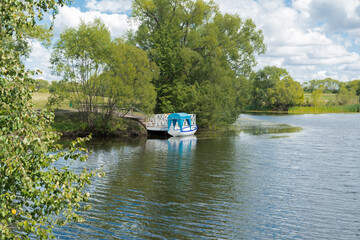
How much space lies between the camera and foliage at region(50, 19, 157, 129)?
1335 inches

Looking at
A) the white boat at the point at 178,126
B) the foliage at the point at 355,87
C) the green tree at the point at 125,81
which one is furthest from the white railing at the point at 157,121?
the foliage at the point at 355,87

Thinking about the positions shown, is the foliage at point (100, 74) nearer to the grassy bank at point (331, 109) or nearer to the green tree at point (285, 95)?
the grassy bank at point (331, 109)

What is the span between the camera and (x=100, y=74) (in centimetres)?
3562

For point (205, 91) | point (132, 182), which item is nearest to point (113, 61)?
point (205, 91)

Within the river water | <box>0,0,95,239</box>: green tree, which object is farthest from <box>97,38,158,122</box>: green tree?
<box>0,0,95,239</box>: green tree

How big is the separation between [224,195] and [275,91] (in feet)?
321

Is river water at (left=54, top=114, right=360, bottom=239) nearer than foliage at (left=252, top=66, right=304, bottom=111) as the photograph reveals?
Yes

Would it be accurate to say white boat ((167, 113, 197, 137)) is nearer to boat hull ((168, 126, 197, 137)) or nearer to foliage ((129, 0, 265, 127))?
boat hull ((168, 126, 197, 137))

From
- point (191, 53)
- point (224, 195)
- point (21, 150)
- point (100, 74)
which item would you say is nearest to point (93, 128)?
point (100, 74)

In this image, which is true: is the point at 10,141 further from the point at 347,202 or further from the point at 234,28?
the point at 234,28

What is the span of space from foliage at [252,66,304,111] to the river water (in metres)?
82.4

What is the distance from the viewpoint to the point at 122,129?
120 feet

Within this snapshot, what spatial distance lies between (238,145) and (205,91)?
15480 mm

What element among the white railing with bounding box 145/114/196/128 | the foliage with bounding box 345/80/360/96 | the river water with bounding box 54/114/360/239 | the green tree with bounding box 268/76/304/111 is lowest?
the river water with bounding box 54/114/360/239
